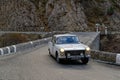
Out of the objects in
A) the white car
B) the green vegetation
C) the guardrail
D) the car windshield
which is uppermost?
the green vegetation

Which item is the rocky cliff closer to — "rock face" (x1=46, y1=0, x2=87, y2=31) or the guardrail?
"rock face" (x1=46, y1=0, x2=87, y2=31)

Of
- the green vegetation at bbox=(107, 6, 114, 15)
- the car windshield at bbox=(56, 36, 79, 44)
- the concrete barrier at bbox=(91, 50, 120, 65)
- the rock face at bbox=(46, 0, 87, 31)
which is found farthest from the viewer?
the green vegetation at bbox=(107, 6, 114, 15)

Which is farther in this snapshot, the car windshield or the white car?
the car windshield

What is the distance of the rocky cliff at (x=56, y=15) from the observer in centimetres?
6831

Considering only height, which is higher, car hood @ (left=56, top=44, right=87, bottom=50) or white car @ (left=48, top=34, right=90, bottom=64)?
car hood @ (left=56, top=44, right=87, bottom=50)

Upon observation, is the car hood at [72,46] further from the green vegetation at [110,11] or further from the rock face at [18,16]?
the green vegetation at [110,11]

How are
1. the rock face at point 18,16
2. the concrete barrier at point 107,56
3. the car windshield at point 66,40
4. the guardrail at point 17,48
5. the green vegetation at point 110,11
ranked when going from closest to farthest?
the concrete barrier at point 107,56, the car windshield at point 66,40, the guardrail at point 17,48, the rock face at point 18,16, the green vegetation at point 110,11

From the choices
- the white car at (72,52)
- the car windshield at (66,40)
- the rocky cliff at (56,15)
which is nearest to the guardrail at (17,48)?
the car windshield at (66,40)

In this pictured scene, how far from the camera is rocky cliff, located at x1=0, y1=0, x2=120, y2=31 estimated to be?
68.3m

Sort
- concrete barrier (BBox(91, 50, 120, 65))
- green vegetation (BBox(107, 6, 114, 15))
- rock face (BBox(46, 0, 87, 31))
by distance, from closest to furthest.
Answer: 1. concrete barrier (BBox(91, 50, 120, 65))
2. rock face (BBox(46, 0, 87, 31))
3. green vegetation (BBox(107, 6, 114, 15))

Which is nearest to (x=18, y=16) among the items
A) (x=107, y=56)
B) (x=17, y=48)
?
(x=17, y=48)

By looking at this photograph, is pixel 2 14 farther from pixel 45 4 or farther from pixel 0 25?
pixel 45 4

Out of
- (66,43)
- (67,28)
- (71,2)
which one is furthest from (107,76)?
(71,2)

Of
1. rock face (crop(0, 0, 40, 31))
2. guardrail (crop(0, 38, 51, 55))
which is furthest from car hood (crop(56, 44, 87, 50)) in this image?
rock face (crop(0, 0, 40, 31))
